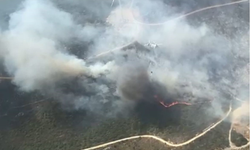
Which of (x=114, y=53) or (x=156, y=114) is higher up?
(x=114, y=53)

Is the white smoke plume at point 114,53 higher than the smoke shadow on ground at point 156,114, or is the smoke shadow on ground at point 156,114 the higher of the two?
the white smoke plume at point 114,53

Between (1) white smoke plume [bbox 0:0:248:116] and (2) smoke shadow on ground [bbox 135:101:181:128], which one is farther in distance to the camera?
(1) white smoke plume [bbox 0:0:248:116]

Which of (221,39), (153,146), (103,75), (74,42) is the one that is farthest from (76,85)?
(221,39)

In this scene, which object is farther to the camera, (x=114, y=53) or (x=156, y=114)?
(x=114, y=53)

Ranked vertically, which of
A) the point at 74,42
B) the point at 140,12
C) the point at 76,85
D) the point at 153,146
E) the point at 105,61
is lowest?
the point at 153,146

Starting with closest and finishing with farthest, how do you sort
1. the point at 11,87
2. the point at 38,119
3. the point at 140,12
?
1. the point at 38,119
2. the point at 11,87
3. the point at 140,12

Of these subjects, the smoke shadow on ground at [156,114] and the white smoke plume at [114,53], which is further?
the white smoke plume at [114,53]

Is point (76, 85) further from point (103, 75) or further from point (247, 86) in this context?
point (247, 86)

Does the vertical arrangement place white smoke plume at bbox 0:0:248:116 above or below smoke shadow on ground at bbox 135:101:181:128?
above
